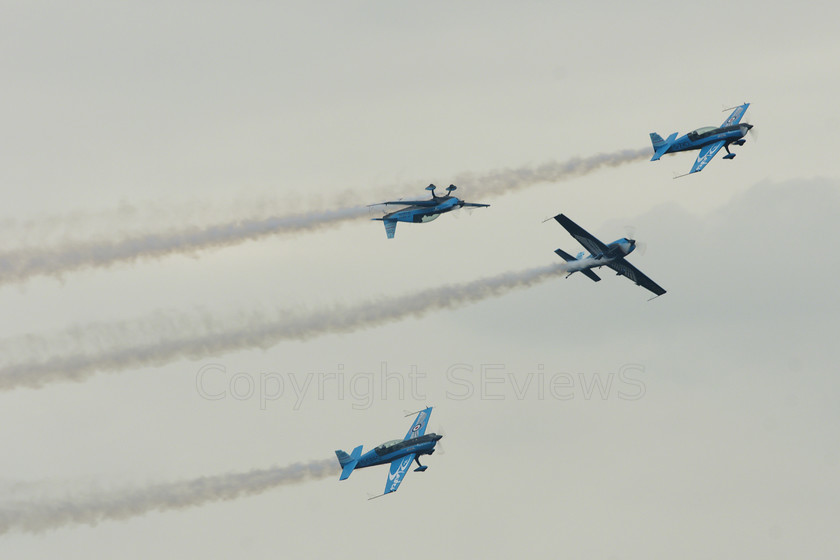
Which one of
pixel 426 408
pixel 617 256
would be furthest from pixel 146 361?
pixel 617 256

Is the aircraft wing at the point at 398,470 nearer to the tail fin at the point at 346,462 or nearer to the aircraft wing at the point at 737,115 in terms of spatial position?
the tail fin at the point at 346,462

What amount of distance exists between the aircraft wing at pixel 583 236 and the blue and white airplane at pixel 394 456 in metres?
17.6

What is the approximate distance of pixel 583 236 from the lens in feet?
285

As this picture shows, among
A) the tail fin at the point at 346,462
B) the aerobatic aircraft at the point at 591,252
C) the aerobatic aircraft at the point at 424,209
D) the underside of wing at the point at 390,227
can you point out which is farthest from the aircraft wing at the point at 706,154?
the tail fin at the point at 346,462

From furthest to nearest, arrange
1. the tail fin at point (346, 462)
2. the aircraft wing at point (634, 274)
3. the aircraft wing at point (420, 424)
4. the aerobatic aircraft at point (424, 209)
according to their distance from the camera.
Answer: the aircraft wing at point (420, 424)
the aircraft wing at point (634, 274)
the tail fin at point (346, 462)
the aerobatic aircraft at point (424, 209)

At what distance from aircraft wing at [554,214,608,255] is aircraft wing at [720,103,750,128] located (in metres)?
13.9

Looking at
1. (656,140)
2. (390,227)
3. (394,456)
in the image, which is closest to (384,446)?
(394,456)

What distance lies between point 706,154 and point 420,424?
29.4 m

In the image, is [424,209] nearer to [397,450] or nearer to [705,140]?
[397,450]

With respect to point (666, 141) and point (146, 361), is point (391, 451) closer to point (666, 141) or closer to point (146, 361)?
point (146, 361)

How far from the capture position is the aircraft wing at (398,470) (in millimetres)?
86500

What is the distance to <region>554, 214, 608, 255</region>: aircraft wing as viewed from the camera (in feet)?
284

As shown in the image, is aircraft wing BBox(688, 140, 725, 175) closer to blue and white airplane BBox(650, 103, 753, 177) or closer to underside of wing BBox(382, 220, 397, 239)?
blue and white airplane BBox(650, 103, 753, 177)

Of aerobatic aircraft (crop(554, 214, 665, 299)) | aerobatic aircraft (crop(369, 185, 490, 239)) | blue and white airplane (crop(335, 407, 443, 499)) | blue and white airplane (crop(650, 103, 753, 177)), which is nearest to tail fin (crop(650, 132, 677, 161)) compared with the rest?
blue and white airplane (crop(650, 103, 753, 177))
